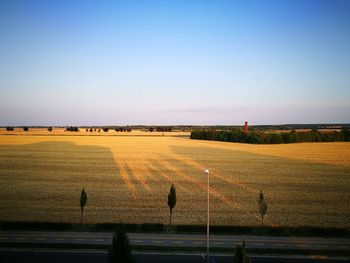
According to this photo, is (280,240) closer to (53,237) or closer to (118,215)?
(118,215)

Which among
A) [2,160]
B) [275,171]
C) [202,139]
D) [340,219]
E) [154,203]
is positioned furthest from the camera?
[202,139]

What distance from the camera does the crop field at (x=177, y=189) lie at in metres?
40.2

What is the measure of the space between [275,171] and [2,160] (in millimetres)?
69487

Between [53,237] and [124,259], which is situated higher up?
[124,259]

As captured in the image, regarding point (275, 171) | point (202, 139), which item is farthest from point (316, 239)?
point (202, 139)

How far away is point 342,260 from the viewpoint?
28.5 m

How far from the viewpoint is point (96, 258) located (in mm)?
28625

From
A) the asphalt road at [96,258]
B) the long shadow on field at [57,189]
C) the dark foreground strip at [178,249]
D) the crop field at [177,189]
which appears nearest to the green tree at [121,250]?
the asphalt road at [96,258]

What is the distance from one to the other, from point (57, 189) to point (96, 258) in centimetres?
2792

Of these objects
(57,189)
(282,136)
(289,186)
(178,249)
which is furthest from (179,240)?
(282,136)

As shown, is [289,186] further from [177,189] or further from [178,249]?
[178,249]

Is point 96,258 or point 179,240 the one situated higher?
point 179,240

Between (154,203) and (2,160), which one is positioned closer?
(154,203)

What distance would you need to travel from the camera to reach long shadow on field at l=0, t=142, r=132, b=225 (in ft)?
134
